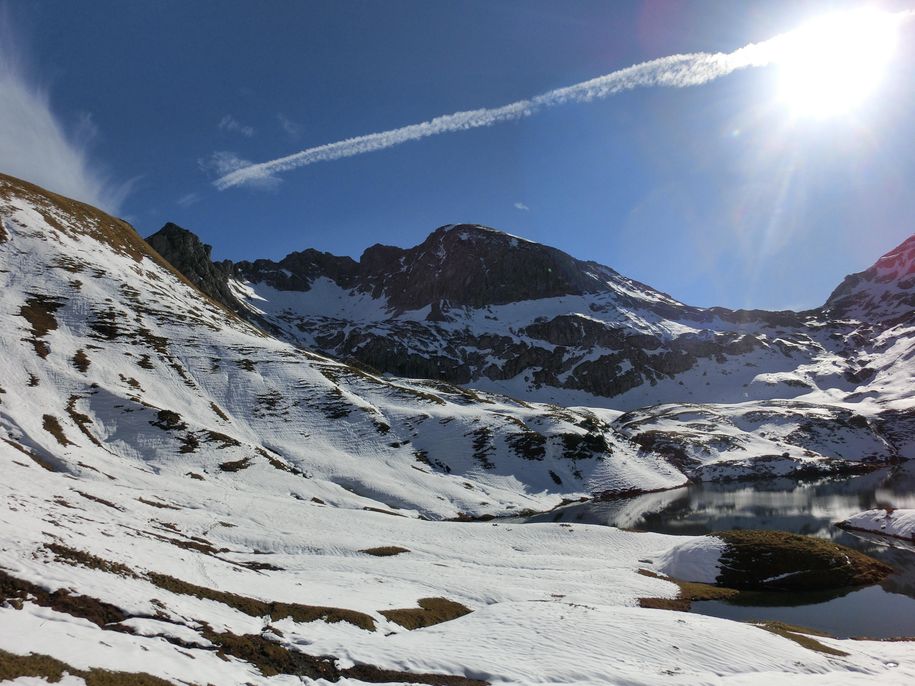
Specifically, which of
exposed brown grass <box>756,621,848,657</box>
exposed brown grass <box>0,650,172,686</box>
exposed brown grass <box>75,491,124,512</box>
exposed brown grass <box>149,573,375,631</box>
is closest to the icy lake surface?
exposed brown grass <box>756,621,848,657</box>

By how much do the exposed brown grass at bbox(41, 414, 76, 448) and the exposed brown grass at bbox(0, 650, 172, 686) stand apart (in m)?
50.1

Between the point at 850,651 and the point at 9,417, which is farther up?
the point at 9,417

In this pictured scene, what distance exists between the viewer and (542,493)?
9056cm

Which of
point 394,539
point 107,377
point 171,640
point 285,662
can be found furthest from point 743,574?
point 107,377

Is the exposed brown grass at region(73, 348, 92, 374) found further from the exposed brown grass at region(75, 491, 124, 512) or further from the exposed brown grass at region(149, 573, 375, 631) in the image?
the exposed brown grass at region(149, 573, 375, 631)

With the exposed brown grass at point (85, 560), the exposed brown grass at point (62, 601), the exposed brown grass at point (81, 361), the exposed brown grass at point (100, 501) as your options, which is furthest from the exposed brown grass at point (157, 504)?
the exposed brown grass at point (81, 361)

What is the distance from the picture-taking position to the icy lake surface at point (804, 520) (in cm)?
3784

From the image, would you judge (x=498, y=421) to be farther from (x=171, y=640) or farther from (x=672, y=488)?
(x=171, y=640)

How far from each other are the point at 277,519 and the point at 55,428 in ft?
95.6

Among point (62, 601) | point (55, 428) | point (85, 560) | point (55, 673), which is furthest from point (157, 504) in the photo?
point (55, 673)

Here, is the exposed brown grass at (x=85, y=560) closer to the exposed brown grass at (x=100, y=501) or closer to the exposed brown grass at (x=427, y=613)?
the exposed brown grass at (x=427, y=613)

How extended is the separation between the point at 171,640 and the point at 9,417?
1993 inches

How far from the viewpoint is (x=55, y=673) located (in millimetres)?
12047

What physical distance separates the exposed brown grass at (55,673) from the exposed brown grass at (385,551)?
32.1m
